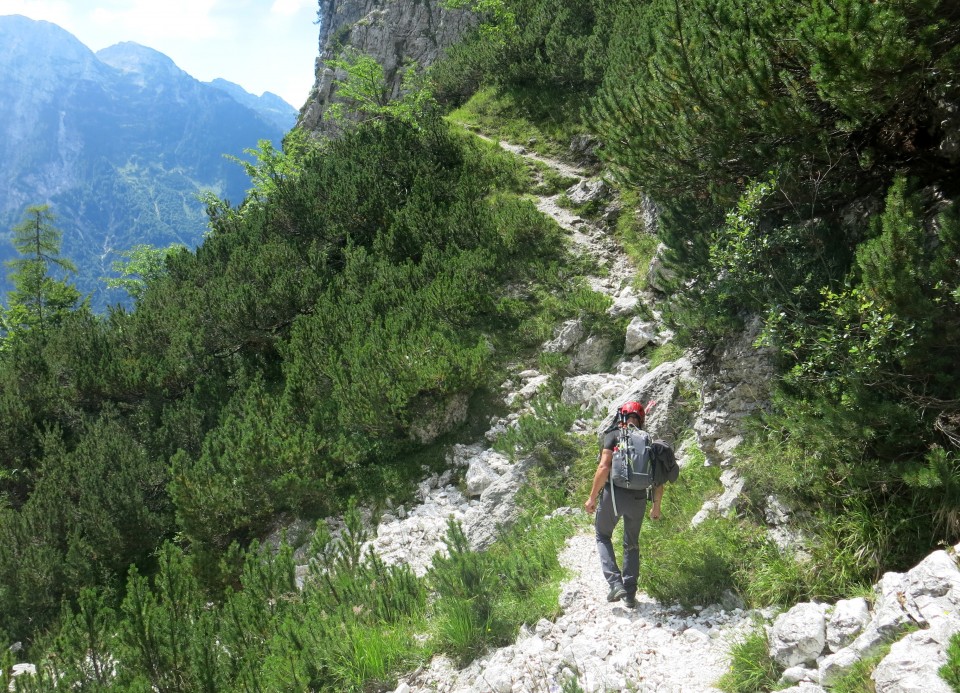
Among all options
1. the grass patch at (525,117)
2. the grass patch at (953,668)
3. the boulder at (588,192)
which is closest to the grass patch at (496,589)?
the grass patch at (953,668)

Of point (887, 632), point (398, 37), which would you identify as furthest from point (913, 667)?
point (398, 37)

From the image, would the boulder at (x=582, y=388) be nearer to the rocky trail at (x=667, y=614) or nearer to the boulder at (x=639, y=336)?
the rocky trail at (x=667, y=614)

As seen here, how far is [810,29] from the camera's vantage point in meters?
3.83

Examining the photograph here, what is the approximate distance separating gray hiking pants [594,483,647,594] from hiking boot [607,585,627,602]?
0.10 feet

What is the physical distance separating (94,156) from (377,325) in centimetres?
12204

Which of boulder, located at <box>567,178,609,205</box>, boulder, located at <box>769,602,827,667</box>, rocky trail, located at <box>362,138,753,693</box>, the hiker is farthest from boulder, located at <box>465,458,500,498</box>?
boulder, located at <box>567,178,609,205</box>

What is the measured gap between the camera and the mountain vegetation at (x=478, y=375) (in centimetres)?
368

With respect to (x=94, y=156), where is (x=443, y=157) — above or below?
below

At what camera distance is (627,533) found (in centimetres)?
421

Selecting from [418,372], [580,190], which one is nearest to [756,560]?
[418,372]

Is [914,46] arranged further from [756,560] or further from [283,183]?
[283,183]

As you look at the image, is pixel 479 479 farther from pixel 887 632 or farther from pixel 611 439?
pixel 887 632

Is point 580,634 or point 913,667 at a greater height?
point 913,667

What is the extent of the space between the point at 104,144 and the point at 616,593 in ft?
433
